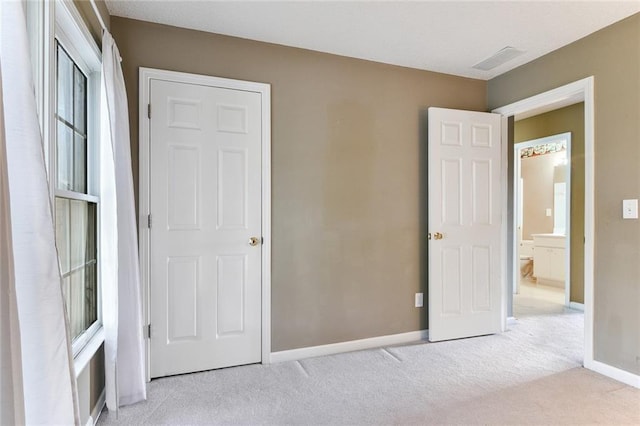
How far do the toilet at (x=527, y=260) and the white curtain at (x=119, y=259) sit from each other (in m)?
6.11

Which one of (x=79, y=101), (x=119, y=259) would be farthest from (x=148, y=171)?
(x=119, y=259)

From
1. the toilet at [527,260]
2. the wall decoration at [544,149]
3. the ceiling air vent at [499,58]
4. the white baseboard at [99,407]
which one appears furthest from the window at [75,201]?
the toilet at [527,260]

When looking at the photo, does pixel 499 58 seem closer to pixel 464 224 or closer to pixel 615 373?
pixel 464 224

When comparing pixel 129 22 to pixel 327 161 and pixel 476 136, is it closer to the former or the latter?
pixel 327 161

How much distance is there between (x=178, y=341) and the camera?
2576 millimetres

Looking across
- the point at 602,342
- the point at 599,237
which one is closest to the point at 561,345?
the point at 602,342

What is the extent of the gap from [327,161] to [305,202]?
1.27 ft

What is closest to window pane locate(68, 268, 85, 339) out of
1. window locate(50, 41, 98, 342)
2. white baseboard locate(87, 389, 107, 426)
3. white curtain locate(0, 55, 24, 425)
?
window locate(50, 41, 98, 342)

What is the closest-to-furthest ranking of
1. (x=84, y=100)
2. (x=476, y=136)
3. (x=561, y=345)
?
1. (x=84, y=100)
2. (x=561, y=345)
3. (x=476, y=136)

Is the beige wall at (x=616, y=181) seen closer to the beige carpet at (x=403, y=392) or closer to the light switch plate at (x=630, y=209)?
the light switch plate at (x=630, y=209)

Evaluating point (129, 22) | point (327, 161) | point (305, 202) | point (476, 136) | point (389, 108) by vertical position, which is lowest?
point (305, 202)

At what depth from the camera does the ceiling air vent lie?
295 centimetres

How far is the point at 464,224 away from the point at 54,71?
3127mm

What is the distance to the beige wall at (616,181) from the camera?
2432mm
